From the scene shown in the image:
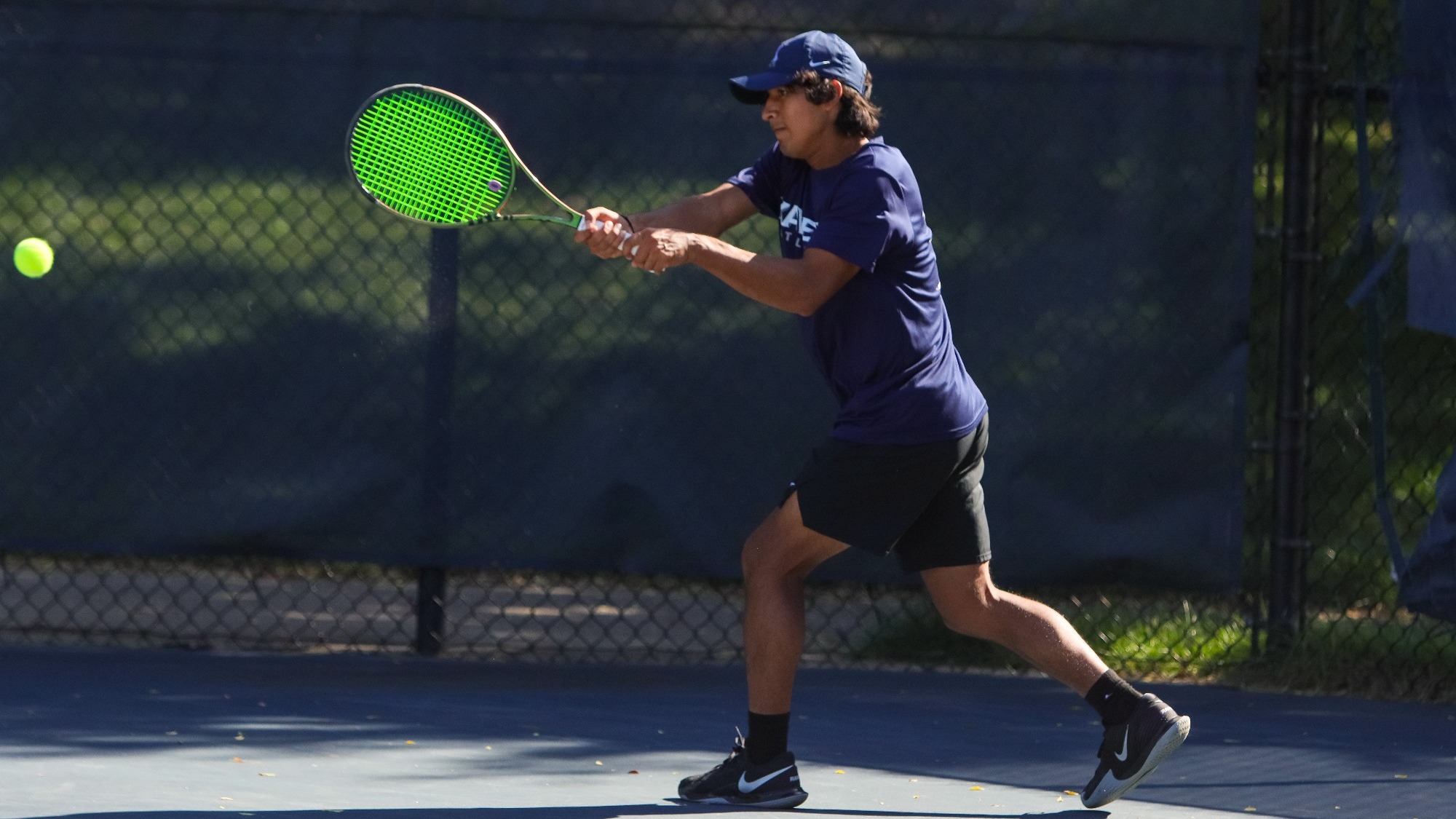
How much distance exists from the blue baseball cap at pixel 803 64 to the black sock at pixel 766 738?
1209mm

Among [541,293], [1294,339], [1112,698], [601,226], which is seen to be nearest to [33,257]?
[541,293]

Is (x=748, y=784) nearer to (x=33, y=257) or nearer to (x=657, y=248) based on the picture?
(x=657, y=248)

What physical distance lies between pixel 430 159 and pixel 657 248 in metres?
0.72

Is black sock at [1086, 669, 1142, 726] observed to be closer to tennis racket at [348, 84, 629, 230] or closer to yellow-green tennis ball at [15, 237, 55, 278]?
tennis racket at [348, 84, 629, 230]

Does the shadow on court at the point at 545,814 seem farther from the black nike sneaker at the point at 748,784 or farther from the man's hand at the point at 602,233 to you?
the man's hand at the point at 602,233

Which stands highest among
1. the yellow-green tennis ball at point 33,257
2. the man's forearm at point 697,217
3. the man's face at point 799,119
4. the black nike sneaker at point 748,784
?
the yellow-green tennis ball at point 33,257

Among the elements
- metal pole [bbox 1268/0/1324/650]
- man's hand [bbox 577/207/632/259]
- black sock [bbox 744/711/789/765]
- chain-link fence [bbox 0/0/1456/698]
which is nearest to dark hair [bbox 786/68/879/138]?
man's hand [bbox 577/207/632/259]

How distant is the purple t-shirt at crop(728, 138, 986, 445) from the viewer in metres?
3.39

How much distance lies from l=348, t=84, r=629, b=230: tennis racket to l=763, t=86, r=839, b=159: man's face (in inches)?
20.6

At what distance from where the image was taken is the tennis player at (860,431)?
337 centimetres

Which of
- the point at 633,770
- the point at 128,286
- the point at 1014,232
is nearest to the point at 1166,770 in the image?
the point at 633,770

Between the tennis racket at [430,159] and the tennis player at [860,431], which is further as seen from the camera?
the tennis racket at [430,159]

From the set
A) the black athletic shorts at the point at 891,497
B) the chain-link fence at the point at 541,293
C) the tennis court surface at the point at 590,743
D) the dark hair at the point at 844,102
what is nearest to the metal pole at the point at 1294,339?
the chain-link fence at the point at 541,293

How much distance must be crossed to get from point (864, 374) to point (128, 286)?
8.13 feet
